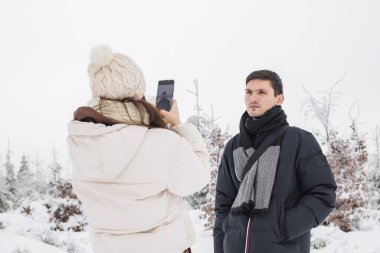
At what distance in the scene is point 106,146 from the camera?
1743 mm

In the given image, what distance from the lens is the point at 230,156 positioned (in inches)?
115

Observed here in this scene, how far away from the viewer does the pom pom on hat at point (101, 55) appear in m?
1.83

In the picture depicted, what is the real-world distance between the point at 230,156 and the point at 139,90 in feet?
4.15

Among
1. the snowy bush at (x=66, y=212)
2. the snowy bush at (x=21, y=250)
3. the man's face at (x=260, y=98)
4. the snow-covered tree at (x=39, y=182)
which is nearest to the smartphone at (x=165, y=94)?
the man's face at (x=260, y=98)

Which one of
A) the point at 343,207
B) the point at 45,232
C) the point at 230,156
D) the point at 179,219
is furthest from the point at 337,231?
the point at 179,219

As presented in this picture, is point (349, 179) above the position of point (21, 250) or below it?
above

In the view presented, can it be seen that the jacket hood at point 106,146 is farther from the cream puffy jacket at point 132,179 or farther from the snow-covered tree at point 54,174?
the snow-covered tree at point 54,174

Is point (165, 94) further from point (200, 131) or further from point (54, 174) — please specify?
point (54, 174)

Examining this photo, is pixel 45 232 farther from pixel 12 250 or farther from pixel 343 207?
pixel 343 207

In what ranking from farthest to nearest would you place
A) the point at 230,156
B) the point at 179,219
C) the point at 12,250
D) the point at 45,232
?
the point at 45,232, the point at 12,250, the point at 230,156, the point at 179,219

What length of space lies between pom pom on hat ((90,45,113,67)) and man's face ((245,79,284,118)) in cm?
125

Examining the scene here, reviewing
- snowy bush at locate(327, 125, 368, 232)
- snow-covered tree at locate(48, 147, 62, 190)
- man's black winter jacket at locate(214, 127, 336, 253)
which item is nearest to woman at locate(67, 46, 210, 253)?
man's black winter jacket at locate(214, 127, 336, 253)

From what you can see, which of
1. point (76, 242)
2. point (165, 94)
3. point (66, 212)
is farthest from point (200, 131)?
point (165, 94)

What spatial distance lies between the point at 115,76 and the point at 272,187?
4.25 ft
